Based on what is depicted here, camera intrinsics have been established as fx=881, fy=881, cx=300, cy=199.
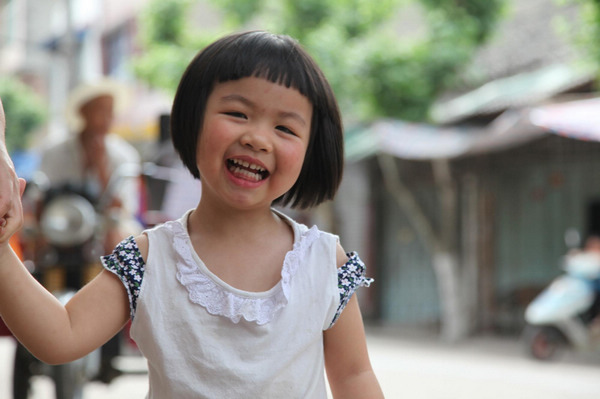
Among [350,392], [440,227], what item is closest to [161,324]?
[350,392]

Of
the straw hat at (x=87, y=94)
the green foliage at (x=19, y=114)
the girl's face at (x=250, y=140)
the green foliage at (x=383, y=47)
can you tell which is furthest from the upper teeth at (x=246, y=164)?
the green foliage at (x=19, y=114)

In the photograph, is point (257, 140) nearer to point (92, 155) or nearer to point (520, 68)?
point (92, 155)

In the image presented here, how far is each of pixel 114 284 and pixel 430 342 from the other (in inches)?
360

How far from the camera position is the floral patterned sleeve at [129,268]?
5.23 ft

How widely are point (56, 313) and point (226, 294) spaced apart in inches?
11.7

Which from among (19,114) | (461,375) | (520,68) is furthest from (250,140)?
(19,114)

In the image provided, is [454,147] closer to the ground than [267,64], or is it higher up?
higher up

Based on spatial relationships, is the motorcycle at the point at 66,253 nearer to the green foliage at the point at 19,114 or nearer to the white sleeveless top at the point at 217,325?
the white sleeveless top at the point at 217,325

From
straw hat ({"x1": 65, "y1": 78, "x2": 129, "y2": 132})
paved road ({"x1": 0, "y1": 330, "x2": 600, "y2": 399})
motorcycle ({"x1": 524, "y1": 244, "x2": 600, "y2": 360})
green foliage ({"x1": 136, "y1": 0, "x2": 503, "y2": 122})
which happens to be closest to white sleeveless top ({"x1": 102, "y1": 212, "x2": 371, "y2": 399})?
straw hat ({"x1": 65, "y1": 78, "x2": 129, "y2": 132})

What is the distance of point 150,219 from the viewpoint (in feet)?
14.5

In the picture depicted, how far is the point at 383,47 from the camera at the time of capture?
1165cm

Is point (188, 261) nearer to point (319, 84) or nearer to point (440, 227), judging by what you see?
point (319, 84)

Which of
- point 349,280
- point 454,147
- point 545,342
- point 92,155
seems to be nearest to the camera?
point 349,280

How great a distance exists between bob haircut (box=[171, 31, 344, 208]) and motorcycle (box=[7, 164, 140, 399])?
7.79 feet
